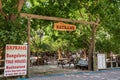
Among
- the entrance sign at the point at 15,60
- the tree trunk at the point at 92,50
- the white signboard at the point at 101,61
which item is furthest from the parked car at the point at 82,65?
the entrance sign at the point at 15,60

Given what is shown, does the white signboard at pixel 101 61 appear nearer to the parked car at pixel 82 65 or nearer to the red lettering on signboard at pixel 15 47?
the parked car at pixel 82 65

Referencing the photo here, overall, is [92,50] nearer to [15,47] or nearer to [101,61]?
[101,61]

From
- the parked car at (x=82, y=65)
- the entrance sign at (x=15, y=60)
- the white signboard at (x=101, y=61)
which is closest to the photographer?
the entrance sign at (x=15, y=60)

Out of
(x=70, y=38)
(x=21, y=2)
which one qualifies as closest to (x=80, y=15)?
(x=70, y=38)

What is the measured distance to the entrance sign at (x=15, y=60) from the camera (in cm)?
1186

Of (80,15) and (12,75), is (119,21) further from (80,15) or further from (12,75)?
(12,75)

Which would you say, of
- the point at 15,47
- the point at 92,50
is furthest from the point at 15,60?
the point at 92,50

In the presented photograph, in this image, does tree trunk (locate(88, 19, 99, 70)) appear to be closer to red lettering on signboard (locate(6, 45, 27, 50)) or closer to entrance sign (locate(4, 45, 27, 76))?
entrance sign (locate(4, 45, 27, 76))

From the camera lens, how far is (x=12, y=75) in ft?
39.1

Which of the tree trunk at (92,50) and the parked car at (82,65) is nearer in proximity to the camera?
the tree trunk at (92,50)

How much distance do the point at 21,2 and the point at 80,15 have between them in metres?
6.46

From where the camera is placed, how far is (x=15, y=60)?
12.2 metres

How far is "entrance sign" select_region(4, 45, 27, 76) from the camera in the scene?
1186 cm

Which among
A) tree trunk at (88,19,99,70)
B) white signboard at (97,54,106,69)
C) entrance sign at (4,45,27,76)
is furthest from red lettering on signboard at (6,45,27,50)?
white signboard at (97,54,106,69)
